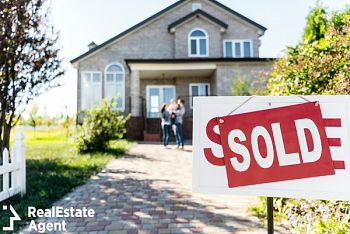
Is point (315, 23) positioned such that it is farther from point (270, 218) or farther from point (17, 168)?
point (17, 168)

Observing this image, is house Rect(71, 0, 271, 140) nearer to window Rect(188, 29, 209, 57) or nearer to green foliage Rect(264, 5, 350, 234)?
window Rect(188, 29, 209, 57)

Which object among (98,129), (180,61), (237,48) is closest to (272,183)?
(98,129)

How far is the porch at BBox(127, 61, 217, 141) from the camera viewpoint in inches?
665

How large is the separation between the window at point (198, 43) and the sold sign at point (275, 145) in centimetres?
1912

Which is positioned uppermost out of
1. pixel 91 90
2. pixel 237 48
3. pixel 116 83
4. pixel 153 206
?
pixel 237 48

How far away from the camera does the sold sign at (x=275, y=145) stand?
1.96 metres

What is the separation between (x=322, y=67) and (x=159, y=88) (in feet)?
55.8

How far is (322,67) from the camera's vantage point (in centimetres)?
421

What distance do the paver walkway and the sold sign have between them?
1.95 metres

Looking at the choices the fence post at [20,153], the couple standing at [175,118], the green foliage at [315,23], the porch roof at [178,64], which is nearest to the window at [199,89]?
the porch roof at [178,64]

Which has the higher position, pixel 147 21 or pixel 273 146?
pixel 147 21

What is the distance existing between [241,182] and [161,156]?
8.19 meters

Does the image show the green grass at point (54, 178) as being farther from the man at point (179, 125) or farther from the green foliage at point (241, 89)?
the green foliage at point (241, 89)

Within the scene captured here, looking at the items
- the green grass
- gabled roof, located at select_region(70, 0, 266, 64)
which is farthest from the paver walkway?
gabled roof, located at select_region(70, 0, 266, 64)
